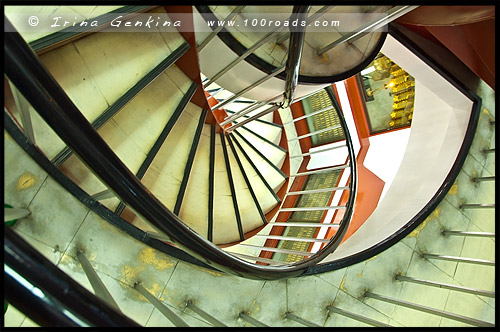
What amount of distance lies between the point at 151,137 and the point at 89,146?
1.88m

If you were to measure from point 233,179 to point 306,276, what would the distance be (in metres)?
2.62

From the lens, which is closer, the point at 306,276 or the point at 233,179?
the point at 306,276

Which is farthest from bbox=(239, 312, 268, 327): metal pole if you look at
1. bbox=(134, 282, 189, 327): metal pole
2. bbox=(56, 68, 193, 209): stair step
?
bbox=(56, 68, 193, 209): stair step

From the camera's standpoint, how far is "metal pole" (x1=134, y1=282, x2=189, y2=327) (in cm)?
166

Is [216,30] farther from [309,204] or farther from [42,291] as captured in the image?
[309,204]

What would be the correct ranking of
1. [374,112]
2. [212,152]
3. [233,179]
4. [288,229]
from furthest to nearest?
[288,229]
[374,112]
[233,179]
[212,152]

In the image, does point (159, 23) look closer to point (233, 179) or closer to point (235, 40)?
point (235, 40)

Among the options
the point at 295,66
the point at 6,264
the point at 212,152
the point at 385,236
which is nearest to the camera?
the point at 6,264

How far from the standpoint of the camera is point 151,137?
126 inches

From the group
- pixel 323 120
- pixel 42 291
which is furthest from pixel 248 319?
pixel 323 120

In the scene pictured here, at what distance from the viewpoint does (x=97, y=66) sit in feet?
8.64

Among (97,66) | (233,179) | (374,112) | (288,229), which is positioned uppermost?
(97,66)

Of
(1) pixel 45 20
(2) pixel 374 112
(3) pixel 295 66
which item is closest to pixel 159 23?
(1) pixel 45 20

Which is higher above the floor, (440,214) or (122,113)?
(122,113)
